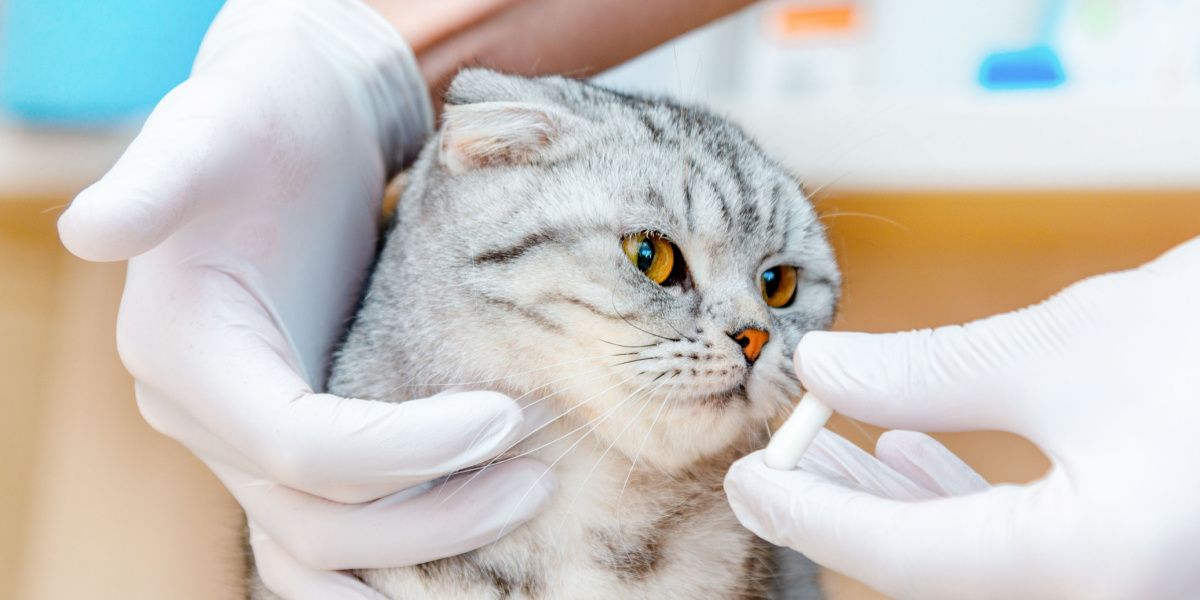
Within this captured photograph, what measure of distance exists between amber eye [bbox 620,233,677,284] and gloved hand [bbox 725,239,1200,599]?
0.18 meters

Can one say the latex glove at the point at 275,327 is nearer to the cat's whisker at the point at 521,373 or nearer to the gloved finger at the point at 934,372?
the cat's whisker at the point at 521,373

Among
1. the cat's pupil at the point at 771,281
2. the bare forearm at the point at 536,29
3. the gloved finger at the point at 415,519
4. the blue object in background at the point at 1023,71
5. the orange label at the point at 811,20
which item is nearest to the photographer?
the gloved finger at the point at 415,519

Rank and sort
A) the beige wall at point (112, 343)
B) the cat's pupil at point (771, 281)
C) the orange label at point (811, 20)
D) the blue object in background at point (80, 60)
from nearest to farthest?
1. the cat's pupil at point (771, 281)
2. the beige wall at point (112, 343)
3. the blue object in background at point (80, 60)
4. the orange label at point (811, 20)

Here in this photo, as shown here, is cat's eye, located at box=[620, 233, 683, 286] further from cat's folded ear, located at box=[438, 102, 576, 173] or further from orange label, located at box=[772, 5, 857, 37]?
orange label, located at box=[772, 5, 857, 37]

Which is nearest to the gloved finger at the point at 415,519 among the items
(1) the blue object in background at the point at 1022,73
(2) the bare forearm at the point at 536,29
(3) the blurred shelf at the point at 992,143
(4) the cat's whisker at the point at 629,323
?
(4) the cat's whisker at the point at 629,323

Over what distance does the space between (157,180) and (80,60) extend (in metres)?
1.05

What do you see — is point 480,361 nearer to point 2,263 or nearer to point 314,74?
point 314,74

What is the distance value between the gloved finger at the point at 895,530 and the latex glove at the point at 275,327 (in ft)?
0.76

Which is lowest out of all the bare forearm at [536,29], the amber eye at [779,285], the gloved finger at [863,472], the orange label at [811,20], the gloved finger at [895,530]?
the gloved finger at [863,472]

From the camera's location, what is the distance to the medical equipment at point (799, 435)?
77cm

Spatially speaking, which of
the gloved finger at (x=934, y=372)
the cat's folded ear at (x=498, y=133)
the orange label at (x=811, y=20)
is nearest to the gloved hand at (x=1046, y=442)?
the gloved finger at (x=934, y=372)

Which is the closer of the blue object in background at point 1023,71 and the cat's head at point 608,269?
the cat's head at point 608,269

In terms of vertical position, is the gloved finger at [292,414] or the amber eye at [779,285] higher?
the amber eye at [779,285]

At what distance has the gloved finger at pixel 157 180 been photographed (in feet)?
2.49
